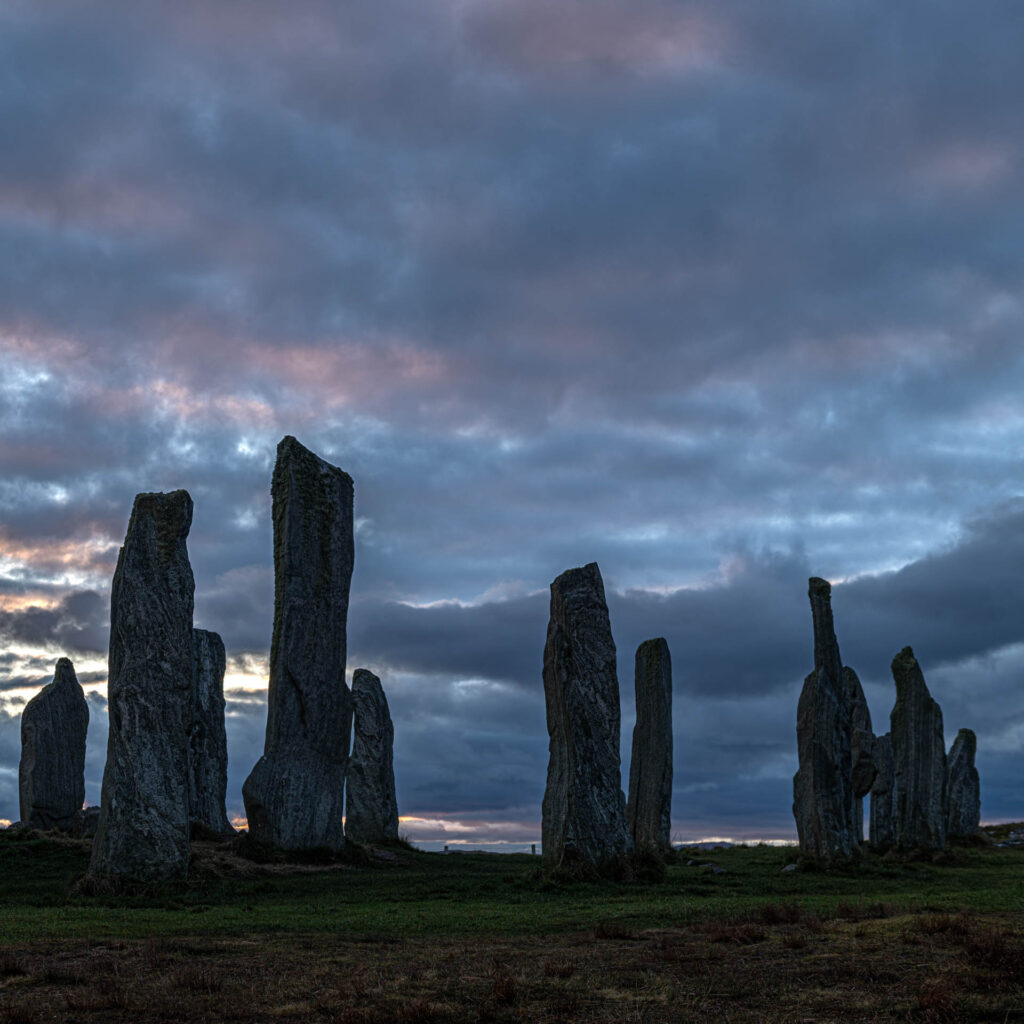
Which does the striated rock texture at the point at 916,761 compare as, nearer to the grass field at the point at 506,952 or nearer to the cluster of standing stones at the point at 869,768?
the cluster of standing stones at the point at 869,768

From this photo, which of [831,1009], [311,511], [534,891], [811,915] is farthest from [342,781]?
[831,1009]

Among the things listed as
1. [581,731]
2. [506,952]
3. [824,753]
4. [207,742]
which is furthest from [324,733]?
[506,952]

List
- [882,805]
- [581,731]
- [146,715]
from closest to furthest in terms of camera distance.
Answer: [146,715] → [581,731] → [882,805]

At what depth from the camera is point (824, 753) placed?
1040 inches

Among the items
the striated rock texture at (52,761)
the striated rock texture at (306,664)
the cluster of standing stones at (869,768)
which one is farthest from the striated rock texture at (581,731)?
the striated rock texture at (52,761)

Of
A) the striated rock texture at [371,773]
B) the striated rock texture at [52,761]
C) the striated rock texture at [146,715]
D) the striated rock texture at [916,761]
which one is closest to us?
the striated rock texture at [146,715]

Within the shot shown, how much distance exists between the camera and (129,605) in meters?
20.3

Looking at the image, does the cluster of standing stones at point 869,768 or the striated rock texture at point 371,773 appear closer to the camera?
the cluster of standing stones at point 869,768

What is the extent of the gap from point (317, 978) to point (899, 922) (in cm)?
728

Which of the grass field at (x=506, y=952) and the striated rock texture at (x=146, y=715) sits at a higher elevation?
the striated rock texture at (x=146, y=715)

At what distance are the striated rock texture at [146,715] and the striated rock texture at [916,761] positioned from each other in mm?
22086

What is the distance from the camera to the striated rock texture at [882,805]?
36.1 m

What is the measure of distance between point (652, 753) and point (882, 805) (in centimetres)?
997

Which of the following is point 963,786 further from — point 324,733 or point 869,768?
point 324,733
